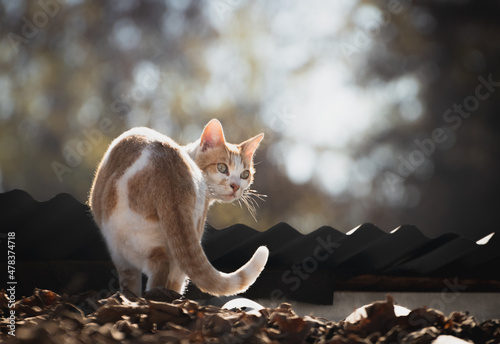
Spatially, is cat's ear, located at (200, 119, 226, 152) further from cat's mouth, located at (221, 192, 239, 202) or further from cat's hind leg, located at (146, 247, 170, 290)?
cat's hind leg, located at (146, 247, 170, 290)

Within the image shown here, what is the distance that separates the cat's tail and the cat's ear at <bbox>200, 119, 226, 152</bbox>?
1089 mm

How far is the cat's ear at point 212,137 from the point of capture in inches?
127

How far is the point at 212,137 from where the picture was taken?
3.27 m

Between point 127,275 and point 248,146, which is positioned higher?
point 248,146

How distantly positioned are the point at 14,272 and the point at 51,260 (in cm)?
18

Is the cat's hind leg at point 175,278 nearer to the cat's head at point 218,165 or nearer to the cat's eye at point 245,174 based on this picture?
the cat's head at point 218,165

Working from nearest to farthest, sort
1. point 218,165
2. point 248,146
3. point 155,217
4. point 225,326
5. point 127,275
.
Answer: point 225,326, point 155,217, point 127,275, point 218,165, point 248,146

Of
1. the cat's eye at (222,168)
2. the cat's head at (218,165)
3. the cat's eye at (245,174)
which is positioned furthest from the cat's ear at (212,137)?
the cat's eye at (245,174)

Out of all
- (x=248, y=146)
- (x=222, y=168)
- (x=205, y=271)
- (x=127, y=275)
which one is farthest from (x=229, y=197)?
(x=205, y=271)

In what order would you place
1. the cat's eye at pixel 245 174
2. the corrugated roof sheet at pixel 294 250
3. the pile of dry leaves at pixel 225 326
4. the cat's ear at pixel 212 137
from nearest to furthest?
the pile of dry leaves at pixel 225 326
the corrugated roof sheet at pixel 294 250
the cat's ear at pixel 212 137
the cat's eye at pixel 245 174

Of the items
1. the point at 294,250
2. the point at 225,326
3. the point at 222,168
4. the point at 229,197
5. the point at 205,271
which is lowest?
the point at 225,326

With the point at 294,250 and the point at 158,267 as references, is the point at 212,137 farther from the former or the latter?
the point at 158,267

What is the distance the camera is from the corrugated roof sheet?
2.80 meters

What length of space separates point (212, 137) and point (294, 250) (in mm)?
835
